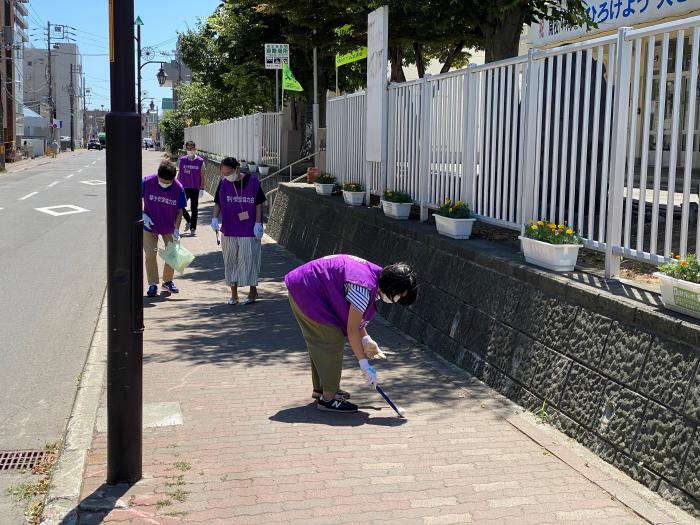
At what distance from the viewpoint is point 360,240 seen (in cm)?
1062

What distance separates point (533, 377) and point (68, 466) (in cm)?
312

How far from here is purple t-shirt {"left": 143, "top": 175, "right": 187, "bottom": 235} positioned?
10578 mm

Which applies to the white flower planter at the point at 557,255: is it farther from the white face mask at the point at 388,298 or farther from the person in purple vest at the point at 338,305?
the white face mask at the point at 388,298

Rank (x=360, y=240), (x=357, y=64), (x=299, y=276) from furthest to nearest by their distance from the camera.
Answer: (x=357, y=64)
(x=360, y=240)
(x=299, y=276)

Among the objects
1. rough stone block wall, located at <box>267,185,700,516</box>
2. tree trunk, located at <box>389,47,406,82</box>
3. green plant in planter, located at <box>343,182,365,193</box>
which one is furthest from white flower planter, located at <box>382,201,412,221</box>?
tree trunk, located at <box>389,47,406,82</box>

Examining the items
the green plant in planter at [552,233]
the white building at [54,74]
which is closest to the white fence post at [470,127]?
the green plant in planter at [552,233]

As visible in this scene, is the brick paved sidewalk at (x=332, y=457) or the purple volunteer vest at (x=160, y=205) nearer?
the brick paved sidewalk at (x=332, y=457)

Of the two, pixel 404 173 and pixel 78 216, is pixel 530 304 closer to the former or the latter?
pixel 404 173

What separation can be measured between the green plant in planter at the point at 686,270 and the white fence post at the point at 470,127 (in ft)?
11.8

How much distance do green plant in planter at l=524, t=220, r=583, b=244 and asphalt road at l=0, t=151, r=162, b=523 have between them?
379 cm

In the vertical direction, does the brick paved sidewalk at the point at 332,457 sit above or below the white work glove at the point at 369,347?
below

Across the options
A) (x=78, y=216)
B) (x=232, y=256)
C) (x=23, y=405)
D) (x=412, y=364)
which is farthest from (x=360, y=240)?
(x=78, y=216)

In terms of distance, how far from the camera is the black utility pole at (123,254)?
4320 mm

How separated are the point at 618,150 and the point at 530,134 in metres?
1.38
